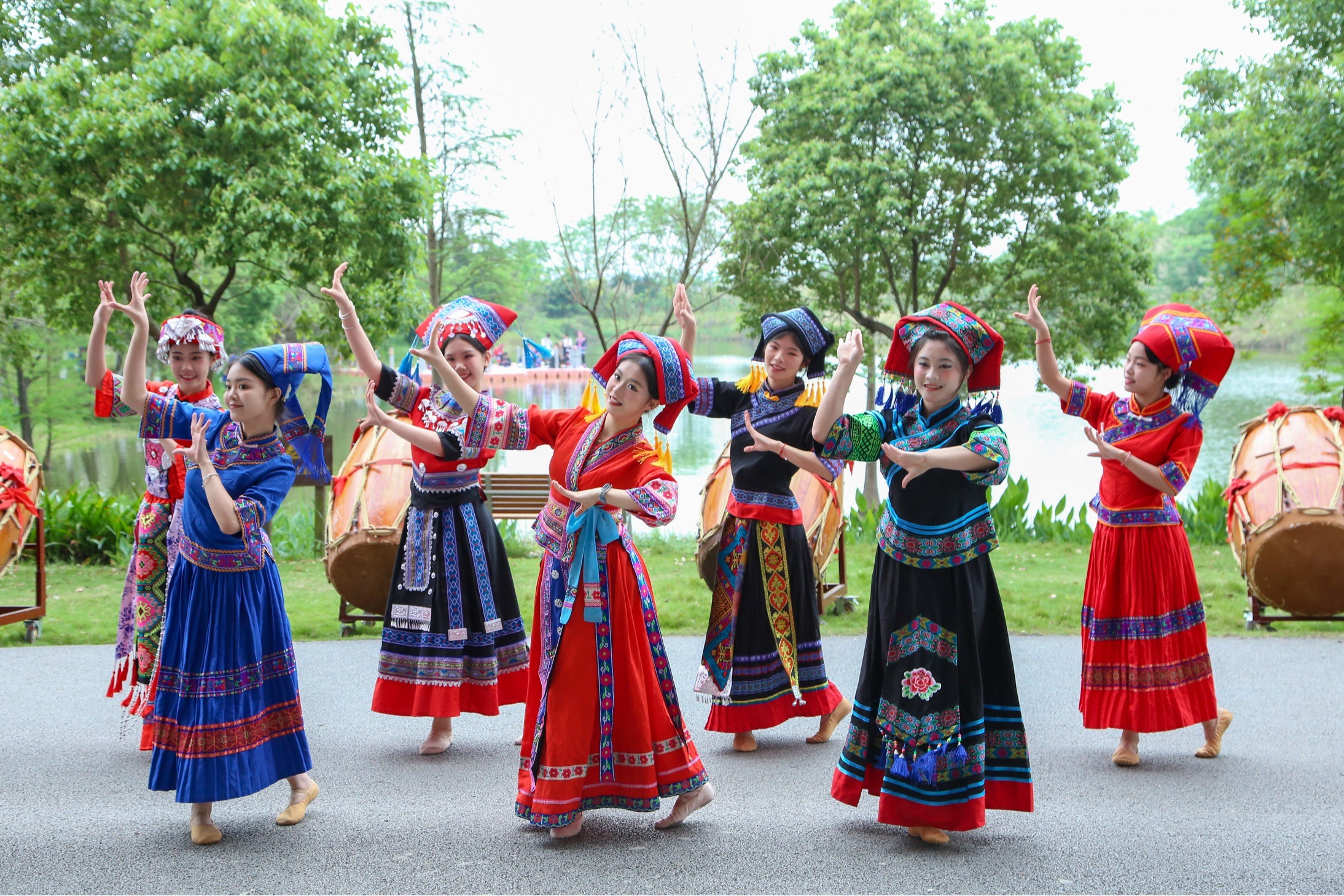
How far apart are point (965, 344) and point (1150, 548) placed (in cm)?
141

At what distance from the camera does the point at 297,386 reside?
343cm

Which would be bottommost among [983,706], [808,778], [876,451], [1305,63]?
[808,778]

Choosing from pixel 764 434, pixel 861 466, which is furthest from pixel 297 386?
pixel 861 466

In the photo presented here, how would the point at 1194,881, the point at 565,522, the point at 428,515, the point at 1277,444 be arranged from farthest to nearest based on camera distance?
the point at 1277,444 < the point at 428,515 < the point at 565,522 < the point at 1194,881

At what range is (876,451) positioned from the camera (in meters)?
3.34

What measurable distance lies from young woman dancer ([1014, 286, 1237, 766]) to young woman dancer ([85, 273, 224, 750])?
2.98m

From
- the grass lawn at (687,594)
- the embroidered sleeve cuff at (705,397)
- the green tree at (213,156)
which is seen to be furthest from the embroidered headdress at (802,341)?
the green tree at (213,156)

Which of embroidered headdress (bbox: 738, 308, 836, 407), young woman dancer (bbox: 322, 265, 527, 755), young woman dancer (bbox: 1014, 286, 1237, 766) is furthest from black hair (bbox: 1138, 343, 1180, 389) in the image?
young woman dancer (bbox: 322, 265, 527, 755)

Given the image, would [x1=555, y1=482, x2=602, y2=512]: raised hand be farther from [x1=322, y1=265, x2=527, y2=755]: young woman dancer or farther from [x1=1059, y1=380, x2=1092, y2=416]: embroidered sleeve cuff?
[x1=1059, y1=380, x2=1092, y2=416]: embroidered sleeve cuff

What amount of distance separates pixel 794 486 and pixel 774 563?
6.01 feet

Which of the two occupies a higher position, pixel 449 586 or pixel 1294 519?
pixel 1294 519

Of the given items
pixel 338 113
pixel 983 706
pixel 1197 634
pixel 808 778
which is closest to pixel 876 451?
pixel 983 706

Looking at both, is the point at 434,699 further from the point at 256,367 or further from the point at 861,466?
the point at 861,466

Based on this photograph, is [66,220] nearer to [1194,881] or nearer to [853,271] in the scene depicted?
[853,271]
